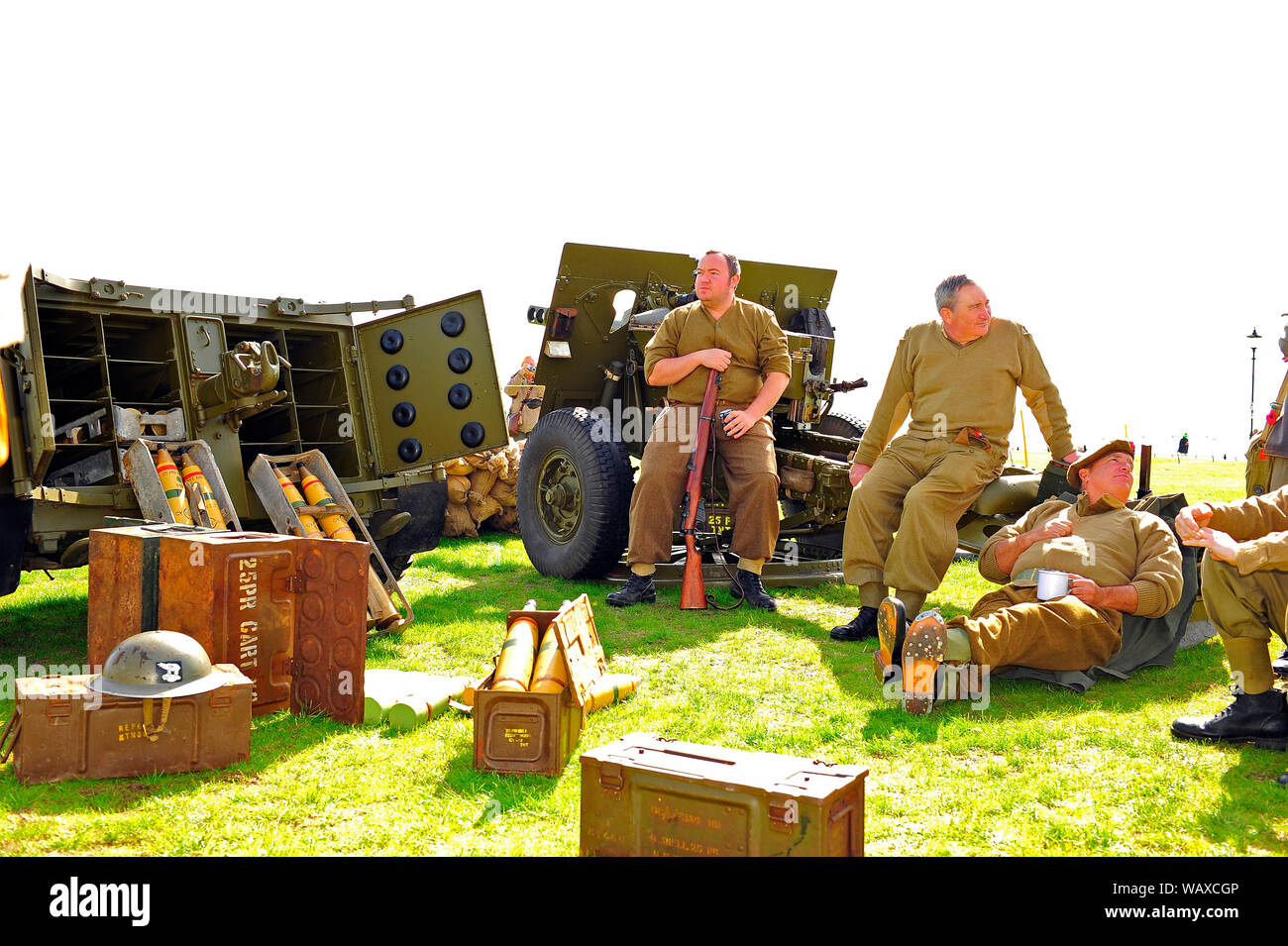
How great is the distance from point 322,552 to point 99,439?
2.22 meters

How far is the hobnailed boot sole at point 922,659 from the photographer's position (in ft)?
12.5

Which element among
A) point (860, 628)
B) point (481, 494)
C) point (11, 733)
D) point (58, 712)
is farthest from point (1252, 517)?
point (481, 494)

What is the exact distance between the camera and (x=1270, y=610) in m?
3.38

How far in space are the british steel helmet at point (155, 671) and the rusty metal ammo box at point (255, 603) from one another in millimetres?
370

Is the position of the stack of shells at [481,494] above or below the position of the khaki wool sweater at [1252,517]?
below

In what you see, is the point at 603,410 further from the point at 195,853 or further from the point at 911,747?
the point at 195,853

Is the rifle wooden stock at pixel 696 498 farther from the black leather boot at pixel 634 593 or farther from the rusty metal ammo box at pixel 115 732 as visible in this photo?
the rusty metal ammo box at pixel 115 732

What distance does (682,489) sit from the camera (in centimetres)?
618

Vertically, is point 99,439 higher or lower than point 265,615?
higher

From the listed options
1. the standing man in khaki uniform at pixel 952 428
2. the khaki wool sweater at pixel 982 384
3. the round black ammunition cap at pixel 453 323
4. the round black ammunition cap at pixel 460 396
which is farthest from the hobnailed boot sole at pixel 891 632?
the round black ammunition cap at pixel 453 323

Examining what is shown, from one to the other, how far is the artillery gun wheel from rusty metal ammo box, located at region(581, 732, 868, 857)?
4.43 m

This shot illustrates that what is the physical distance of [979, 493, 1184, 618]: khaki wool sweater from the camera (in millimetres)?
4184

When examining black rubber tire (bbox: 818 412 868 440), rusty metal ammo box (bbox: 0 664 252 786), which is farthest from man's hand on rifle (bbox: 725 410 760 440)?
rusty metal ammo box (bbox: 0 664 252 786)
